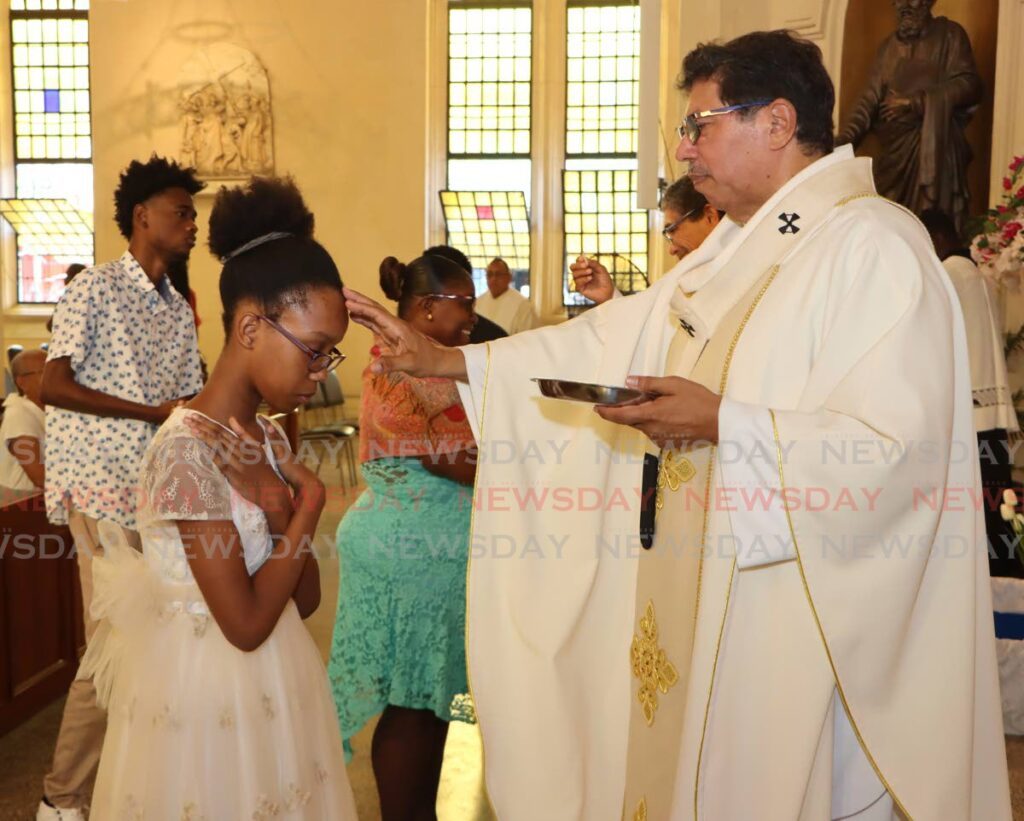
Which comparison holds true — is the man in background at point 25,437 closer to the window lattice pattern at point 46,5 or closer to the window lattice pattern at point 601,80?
the window lattice pattern at point 601,80

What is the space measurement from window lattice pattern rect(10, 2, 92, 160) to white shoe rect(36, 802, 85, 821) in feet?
47.8

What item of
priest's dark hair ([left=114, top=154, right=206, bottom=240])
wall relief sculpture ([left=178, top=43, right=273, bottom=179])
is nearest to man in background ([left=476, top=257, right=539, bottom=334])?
wall relief sculpture ([left=178, top=43, right=273, bottom=179])

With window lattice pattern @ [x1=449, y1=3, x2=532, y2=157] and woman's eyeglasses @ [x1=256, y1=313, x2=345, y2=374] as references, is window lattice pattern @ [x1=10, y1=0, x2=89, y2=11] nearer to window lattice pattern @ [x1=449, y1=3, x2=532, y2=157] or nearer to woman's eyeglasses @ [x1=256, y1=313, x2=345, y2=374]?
window lattice pattern @ [x1=449, y1=3, x2=532, y2=157]

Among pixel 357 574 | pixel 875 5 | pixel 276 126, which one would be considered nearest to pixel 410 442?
pixel 357 574

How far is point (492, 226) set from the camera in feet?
50.7

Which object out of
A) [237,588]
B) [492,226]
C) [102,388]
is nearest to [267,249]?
[237,588]

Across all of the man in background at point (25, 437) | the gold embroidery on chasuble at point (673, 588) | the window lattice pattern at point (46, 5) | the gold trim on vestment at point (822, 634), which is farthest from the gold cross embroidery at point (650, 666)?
the window lattice pattern at point (46, 5)

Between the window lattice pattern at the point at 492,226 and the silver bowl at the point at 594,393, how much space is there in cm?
1347

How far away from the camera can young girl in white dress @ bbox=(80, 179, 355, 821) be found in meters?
2.15

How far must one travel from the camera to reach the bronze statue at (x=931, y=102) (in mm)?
6820

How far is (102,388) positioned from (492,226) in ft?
40.3

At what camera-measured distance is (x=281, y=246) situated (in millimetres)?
2361

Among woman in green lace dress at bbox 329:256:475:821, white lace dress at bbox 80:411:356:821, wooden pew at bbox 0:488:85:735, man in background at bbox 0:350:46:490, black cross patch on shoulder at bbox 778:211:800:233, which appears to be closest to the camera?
white lace dress at bbox 80:411:356:821

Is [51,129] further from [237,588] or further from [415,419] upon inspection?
[237,588]
